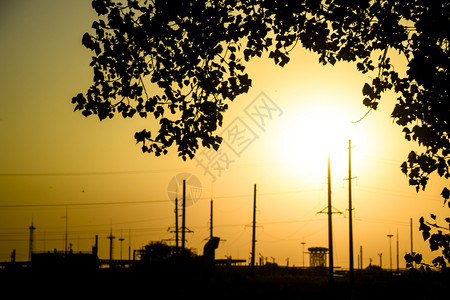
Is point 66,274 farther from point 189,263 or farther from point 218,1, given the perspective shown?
point 218,1

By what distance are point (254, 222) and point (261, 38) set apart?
45017mm

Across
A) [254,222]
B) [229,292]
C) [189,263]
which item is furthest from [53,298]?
[189,263]

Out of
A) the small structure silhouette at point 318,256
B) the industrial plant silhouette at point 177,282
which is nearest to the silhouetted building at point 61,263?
the industrial plant silhouette at point 177,282

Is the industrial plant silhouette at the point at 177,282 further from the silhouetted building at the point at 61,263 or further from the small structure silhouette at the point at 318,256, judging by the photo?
the small structure silhouette at the point at 318,256

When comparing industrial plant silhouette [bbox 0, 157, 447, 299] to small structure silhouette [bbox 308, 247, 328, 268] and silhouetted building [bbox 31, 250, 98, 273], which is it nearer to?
silhouetted building [bbox 31, 250, 98, 273]

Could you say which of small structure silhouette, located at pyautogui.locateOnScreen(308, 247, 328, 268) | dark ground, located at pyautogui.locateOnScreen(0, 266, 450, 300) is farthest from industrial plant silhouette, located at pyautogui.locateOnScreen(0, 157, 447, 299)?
small structure silhouette, located at pyautogui.locateOnScreen(308, 247, 328, 268)

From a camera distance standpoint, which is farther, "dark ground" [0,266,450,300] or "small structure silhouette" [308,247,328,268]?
"small structure silhouette" [308,247,328,268]

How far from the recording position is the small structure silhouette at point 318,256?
4749 inches

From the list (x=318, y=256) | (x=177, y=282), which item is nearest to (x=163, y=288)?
(x=177, y=282)

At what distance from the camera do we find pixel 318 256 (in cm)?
12225

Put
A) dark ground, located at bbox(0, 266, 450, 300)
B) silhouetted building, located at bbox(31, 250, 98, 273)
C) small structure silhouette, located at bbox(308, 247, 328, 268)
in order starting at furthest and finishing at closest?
small structure silhouette, located at bbox(308, 247, 328, 268)
silhouetted building, located at bbox(31, 250, 98, 273)
dark ground, located at bbox(0, 266, 450, 300)

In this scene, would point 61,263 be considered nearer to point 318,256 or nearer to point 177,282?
point 177,282

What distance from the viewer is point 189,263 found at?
2468 inches

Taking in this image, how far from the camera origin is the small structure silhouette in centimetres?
12062
